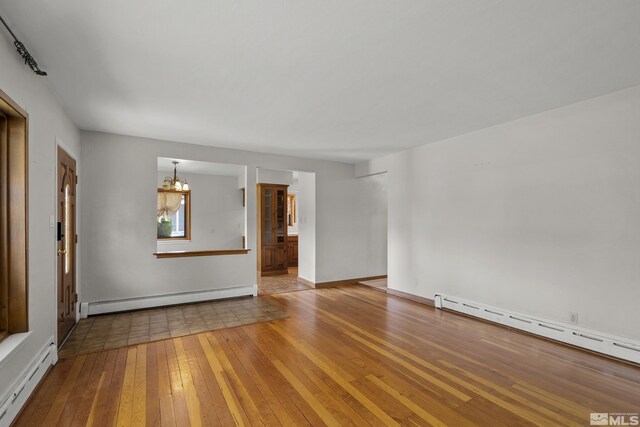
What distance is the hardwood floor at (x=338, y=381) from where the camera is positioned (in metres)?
2.13

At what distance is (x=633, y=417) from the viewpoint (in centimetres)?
213

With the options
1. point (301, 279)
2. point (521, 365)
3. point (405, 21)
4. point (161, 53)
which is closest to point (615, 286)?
point (521, 365)

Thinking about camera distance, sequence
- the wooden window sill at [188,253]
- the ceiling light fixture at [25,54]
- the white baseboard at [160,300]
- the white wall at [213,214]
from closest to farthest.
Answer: the ceiling light fixture at [25,54] → the white baseboard at [160,300] → the wooden window sill at [188,253] → the white wall at [213,214]

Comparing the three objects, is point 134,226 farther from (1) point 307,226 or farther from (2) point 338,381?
(2) point 338,381

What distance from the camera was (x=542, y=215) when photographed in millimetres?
3566

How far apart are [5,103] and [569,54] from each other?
3.99 m

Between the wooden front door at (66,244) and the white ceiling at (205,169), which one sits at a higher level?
the white ceiling at (205,169)

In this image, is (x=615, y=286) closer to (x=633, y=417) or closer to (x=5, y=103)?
(x=633, y=417)

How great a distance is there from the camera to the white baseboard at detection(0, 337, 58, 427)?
78.6 inches

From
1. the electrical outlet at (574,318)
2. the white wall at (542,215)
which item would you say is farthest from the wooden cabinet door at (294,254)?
the electrical outlet at (574,318)

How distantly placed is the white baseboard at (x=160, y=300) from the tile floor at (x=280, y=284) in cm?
49

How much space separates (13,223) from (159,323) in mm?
2195

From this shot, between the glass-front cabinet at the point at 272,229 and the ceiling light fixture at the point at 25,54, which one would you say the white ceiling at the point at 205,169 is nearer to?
the glass-front cabinet at the point at 272,229

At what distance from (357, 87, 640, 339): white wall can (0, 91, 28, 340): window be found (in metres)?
4.78
